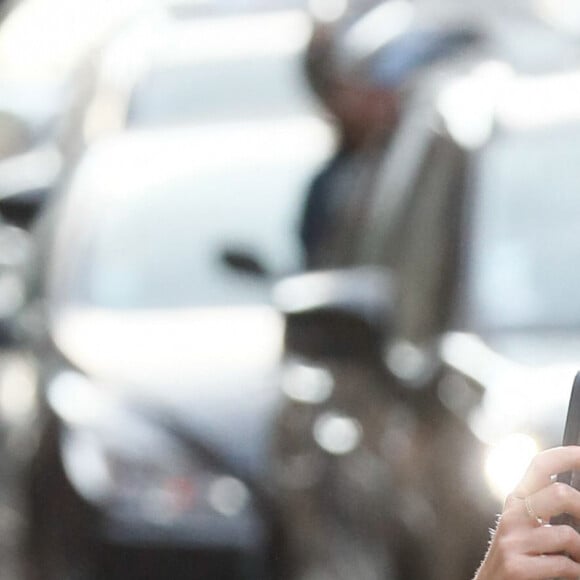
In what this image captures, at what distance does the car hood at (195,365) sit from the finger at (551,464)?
3518mm

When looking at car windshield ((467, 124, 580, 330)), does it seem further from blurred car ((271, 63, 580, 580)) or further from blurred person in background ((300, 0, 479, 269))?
blurred person in background ((300, 0, 479, 269))

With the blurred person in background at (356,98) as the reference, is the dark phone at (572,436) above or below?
below

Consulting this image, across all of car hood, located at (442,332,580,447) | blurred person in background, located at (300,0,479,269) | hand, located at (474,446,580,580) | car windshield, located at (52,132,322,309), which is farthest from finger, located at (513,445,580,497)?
car windshield, located at (52,132,322,309)

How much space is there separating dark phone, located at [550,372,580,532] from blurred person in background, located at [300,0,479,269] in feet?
13.7

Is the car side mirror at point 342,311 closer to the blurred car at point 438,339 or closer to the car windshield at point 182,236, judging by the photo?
the blurred car at point 438,339

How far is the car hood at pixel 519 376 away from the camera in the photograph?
4164 millimetres

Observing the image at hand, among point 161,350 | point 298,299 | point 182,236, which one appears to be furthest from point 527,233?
point 182,236

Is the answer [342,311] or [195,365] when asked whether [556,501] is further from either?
[195,365]

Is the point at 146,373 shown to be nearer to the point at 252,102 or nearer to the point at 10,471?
the point at 10,471

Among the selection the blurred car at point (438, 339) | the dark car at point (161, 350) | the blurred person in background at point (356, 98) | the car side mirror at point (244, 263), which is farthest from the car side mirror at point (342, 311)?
the car side mirror at point (244, 263)

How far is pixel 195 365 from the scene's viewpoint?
636 centimetres

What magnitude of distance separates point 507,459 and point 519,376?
0.30 m

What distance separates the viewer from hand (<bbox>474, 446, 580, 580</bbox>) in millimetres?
2277

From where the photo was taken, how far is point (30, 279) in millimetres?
7383
